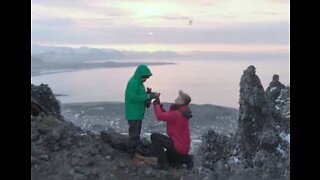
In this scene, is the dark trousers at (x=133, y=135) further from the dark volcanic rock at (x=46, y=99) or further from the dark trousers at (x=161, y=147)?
the dark volcanic rock at (x=46, y=99)

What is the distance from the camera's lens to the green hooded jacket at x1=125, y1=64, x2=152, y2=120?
372 inches

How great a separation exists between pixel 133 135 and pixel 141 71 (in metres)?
1.29

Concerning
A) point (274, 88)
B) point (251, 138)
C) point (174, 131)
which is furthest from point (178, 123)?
point (274, 88)

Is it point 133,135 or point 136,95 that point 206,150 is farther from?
point 136,95

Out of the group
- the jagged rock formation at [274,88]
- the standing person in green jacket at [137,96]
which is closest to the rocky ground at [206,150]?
the jagged rock formation at [274,88]

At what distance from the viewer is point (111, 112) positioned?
15.2 metres

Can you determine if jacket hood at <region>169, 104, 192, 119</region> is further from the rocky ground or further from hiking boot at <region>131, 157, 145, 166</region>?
hiking boot at <region>131, 157, 145, 166</region>

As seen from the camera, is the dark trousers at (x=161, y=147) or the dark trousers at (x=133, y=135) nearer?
the dark trousers at (x=161, y=147)

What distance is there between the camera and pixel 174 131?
9.48 meters

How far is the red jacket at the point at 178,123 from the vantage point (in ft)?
30.5

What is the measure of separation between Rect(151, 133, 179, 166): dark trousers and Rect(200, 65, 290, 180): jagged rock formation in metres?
1.01

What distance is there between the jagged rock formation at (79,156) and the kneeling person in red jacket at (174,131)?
33 centimetres

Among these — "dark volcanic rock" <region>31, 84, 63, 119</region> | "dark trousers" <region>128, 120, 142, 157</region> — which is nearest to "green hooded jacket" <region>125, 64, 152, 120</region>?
"dark trousers" <region>128, 120, 142, 157</region>
